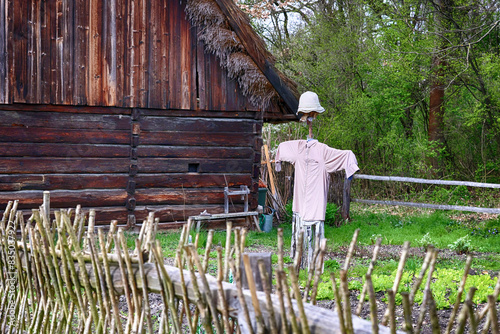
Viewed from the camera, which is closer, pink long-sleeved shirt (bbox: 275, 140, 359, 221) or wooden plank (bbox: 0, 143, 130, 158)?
pink long-sleeved shirt (bbox: 275, 140, 359, 221)

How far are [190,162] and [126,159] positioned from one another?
3.85ft

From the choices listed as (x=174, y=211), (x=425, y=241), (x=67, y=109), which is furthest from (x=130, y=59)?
(x=425, y=241)

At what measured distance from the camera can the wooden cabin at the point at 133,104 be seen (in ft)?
28.9

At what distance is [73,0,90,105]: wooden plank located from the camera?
9.00 metres

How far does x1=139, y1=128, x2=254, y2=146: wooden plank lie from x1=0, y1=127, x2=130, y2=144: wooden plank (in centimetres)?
42

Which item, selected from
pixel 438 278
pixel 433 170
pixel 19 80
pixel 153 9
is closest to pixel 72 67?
pixel 19 80

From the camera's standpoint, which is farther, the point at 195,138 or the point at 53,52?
the point at 195,138

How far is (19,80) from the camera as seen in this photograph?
8.65 m

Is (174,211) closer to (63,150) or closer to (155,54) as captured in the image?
(63,150)

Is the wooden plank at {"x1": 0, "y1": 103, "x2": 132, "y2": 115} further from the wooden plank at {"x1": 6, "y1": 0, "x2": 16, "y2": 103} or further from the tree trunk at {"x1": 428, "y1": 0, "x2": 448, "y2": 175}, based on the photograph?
the tree trunk at {"x1": 428, "y1": 0, "x2": 448, "y2": 175}

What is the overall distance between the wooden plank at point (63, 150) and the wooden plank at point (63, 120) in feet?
1.04

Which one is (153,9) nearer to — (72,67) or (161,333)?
(72,67)

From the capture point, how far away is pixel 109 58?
9234mm

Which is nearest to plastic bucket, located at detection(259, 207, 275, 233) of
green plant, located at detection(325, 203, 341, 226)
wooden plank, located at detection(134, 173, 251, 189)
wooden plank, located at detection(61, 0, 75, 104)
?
wooden plank, located at detection(134, 173, 251, 189)
